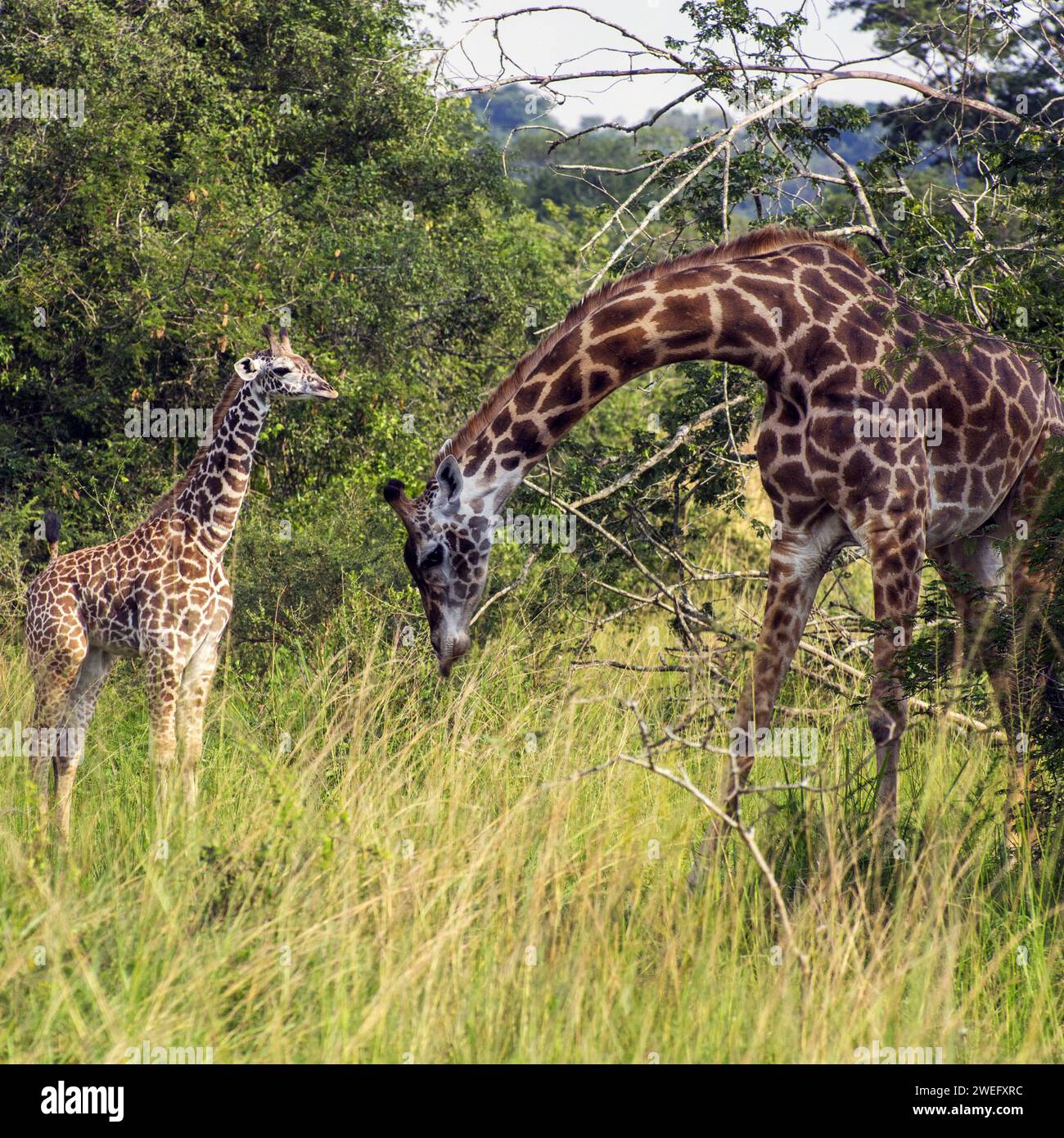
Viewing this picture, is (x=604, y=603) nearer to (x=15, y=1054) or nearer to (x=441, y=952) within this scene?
(x=441, y=952)

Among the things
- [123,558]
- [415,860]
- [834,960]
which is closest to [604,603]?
[123,558]

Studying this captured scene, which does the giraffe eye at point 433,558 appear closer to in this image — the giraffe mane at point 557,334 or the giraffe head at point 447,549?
the giraffe head at point 447,549

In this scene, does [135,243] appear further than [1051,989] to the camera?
Yes

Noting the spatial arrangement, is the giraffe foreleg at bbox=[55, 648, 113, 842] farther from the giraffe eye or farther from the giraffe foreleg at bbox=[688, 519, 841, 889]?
the giraffe foreleg at bbox=[688, 519, 841, 889]

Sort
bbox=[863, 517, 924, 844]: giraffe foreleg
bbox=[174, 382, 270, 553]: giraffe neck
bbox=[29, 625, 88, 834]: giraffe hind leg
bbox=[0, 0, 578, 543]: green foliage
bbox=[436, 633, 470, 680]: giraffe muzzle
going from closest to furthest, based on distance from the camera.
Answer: bbox=[863, 517, 924, 844]: giraffe foreleg, bbox=[436, 633, 470, 680]: giraffe muzzle, bbox=[29, 625, 88, 834]: giraffe hind leg, bbox=[174, 382, 270, 553]: giraffe neck, bbox=[0, 0, 578, 543]: green foliage

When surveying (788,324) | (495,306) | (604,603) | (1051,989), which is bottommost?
(1051,989)

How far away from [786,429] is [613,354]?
836mm

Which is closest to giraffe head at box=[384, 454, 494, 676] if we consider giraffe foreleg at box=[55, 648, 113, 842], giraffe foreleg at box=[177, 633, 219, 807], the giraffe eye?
the giraffe eye

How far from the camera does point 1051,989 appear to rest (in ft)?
15.2

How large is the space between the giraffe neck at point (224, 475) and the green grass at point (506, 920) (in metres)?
1.14

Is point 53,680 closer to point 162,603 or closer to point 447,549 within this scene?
point 162,603

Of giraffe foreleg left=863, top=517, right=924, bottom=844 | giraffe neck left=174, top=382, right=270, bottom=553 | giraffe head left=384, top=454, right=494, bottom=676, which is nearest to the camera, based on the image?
giraffe foreleg left=863, top=517, right=924, bottom=844

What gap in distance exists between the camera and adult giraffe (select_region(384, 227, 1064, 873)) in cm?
557
